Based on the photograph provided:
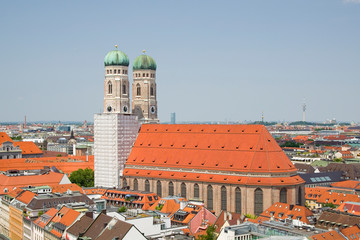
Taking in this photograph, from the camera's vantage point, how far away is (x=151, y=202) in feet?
356

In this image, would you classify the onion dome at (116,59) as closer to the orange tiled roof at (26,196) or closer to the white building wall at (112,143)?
the white building wall at (112,143)

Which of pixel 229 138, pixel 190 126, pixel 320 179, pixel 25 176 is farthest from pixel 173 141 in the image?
pixel 320 179

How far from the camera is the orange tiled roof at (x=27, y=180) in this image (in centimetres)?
11494

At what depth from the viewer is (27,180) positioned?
117875 millimetres

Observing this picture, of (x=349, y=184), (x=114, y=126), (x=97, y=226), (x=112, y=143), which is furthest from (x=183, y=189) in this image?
(x=349, y=184)

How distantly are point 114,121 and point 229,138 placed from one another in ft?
97.5

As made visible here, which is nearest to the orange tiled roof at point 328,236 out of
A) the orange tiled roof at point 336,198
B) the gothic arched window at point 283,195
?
the gothic arched window at point 283,195

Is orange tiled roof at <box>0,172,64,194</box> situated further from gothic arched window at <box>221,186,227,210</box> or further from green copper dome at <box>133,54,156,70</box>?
gothic arched window at <box>221,186,227,210</box>

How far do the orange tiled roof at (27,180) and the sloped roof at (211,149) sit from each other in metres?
17.8

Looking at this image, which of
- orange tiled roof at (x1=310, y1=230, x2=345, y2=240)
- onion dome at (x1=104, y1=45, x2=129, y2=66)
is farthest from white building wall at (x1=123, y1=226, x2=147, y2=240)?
onion dome at (x1=104, y1=45, x2=129, y2=66)

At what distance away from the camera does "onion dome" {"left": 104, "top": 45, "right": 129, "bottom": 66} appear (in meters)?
131

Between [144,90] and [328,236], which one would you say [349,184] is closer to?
[144,90]

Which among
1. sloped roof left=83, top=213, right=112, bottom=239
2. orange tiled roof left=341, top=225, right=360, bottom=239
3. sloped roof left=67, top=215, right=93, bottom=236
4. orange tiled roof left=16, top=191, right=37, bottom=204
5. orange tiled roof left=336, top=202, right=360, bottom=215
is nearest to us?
sloped roof left=83, top=213, right=112, bottom=239

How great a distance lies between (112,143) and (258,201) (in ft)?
135
